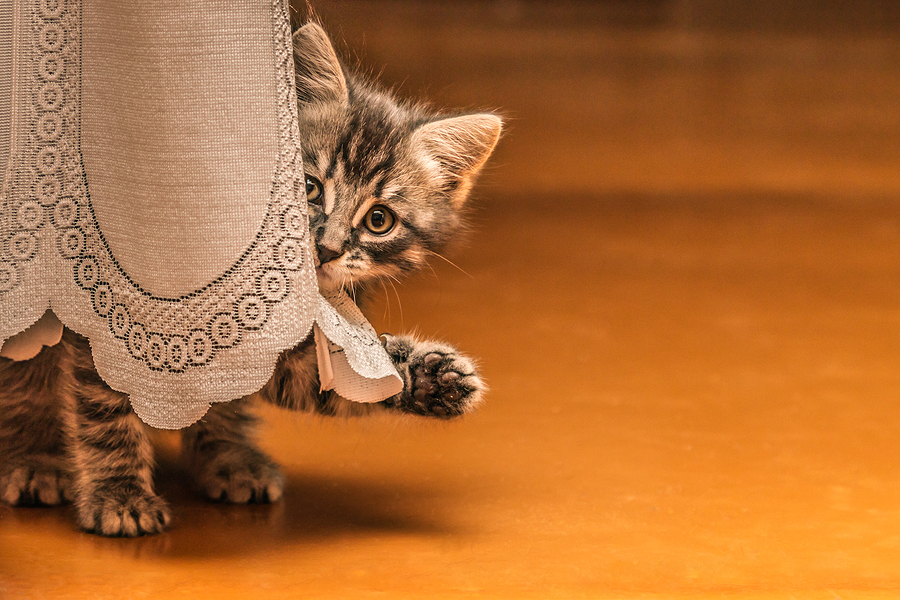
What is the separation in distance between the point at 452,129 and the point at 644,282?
5.69 feet

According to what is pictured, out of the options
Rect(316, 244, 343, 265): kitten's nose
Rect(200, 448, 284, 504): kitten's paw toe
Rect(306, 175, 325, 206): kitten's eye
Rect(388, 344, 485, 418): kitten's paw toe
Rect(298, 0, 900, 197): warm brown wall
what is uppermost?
Rect(298, 0, 900, 197): warm brown wall

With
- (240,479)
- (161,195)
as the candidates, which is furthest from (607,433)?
(161,195)

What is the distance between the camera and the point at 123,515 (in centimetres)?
128

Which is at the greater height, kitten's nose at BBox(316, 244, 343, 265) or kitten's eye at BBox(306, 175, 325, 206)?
kitten's eye at BBox(306, 175, 325, 206)

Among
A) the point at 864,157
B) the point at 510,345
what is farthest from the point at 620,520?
the point at 864,157

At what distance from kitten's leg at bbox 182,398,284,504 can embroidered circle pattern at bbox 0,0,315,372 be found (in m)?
0.35

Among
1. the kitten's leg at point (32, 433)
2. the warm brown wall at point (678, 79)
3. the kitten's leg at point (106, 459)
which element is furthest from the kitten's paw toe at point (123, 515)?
the warm brown wall at point (678, 79)

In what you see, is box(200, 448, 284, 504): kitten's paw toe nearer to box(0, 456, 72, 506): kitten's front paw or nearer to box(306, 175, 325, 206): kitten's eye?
box(0, 456, 72, 506): kitten's front paw

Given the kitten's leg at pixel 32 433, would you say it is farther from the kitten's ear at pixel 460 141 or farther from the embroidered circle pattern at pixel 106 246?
the kitten's ear at pixel 460 141

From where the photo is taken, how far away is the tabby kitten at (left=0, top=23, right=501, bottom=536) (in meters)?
1.28

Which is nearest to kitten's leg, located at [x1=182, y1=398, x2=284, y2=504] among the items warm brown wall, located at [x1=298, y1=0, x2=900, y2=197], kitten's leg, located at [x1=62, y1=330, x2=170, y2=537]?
kitten's leg, located at [x1=62, y1=330, x2=170, y2=537]

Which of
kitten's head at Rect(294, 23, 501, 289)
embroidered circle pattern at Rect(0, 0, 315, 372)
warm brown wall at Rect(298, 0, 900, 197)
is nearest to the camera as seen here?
embroidered circle pattern at Rect(0, 0, 315, 372)

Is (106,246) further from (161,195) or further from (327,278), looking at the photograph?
(327,278)

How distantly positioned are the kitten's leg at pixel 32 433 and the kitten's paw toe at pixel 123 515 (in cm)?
12
